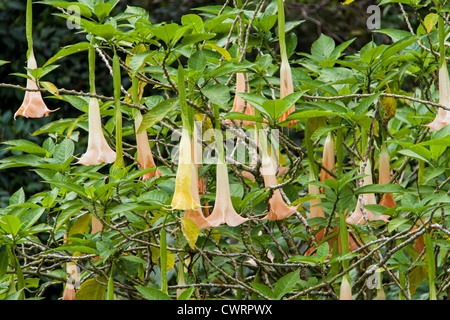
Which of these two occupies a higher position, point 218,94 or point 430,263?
point 218,94

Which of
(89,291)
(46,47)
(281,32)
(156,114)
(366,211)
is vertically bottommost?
(89,291)

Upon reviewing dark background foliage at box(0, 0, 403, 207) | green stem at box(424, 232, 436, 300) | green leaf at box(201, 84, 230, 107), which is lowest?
green stem at box(424, 232, 436, 300)

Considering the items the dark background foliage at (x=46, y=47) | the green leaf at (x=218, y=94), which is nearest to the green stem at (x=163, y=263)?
the green leaf at (x=218, y=94)

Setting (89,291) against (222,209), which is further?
(89,291)

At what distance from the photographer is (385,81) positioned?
1.24 m

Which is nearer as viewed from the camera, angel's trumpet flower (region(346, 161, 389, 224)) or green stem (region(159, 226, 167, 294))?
green stem (region(159, 226, 167, 294))

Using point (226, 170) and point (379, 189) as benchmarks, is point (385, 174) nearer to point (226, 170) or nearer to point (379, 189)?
point (379, 189)

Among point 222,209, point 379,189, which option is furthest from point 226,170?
point 379,189

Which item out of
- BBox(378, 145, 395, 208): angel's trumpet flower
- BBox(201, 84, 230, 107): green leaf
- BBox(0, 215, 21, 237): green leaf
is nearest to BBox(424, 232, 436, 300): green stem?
BBox(378, 145, 395, 208): angel's trumpet flower

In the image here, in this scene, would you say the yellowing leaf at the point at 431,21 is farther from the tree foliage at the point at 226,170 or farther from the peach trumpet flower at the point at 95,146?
the peach trumpet flower at the point at 95,146

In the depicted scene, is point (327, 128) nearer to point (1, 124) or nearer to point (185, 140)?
point (185, 140)

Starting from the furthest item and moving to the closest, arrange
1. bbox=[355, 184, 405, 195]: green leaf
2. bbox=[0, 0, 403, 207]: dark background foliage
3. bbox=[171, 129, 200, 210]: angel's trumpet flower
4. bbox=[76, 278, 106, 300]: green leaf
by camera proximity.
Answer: bbox=[0, 0, 403, 207]: dark background foliage
bbox=[76, 278, 106, 300]: green leaf
bbox=[355, 184, 405, 195]: green leaf
bbox=[171, 129, 200, 210]: angel's trumpet flower

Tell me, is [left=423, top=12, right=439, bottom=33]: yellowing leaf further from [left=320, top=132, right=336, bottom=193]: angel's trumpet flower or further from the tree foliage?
[left=320, top=132, right=336, bottom=193]: angel's trumpet flower
